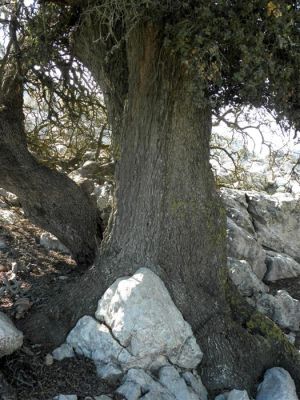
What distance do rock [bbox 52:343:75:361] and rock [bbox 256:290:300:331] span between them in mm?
3383

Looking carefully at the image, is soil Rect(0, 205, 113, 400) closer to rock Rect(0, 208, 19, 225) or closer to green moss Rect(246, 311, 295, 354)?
rock Rect(0, 208, 19, 225)

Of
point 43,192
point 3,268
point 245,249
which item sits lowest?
point 3,268

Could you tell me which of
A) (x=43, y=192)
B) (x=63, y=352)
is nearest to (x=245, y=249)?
(x=43, y=192)

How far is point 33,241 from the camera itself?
873 centimetres

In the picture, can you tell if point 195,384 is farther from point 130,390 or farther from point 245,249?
point 245,249

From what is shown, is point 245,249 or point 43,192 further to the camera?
point 245,249

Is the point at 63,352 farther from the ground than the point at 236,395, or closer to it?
farther from the ground

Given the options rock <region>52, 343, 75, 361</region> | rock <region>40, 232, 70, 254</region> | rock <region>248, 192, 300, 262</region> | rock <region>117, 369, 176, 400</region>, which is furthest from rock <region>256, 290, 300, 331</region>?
rock <region>40, 232, 70, 254</region>

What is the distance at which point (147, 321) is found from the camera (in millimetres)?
4793

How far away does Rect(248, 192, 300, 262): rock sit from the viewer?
9.63 metres

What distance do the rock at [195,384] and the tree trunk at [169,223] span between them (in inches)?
11.8

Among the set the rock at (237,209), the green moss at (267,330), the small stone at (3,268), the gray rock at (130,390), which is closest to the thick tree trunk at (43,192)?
the small stone at (3,268)

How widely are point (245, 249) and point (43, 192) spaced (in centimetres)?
383

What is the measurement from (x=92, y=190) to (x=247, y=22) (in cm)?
466
